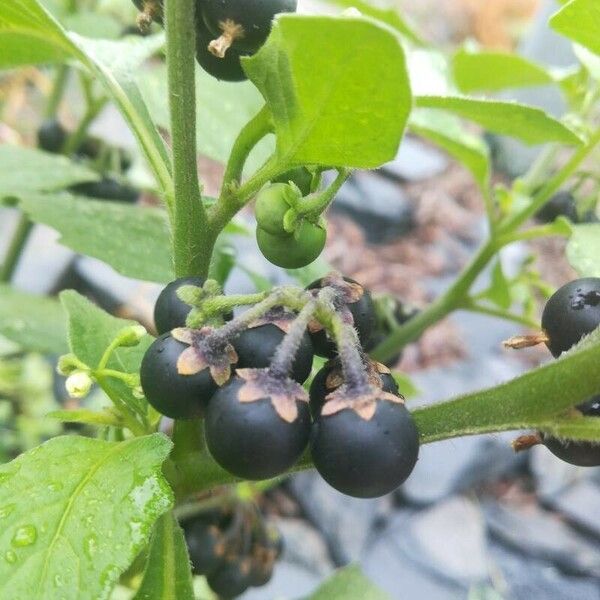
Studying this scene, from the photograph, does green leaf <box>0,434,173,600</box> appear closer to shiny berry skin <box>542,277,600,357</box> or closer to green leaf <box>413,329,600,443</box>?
green leaf <box>413,329,600,443</box>

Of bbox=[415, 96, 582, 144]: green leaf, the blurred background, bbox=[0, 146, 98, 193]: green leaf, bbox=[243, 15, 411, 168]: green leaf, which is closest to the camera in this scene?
A: bbox=[243, 15, 411, 168]: green leaf

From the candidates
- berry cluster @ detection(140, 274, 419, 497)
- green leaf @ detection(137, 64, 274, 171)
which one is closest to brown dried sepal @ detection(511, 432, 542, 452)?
berry cluster @ detection(140, 274, 419, 497)

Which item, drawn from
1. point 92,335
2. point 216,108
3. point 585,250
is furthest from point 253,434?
point 216,108

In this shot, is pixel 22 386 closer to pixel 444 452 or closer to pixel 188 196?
pixel 444 452

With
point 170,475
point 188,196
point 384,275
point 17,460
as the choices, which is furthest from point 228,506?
point 384,275

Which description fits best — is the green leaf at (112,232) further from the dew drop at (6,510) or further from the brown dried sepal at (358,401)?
the brown dried sepal at (358,401)

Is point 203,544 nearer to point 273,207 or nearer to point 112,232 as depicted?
point 112,232
